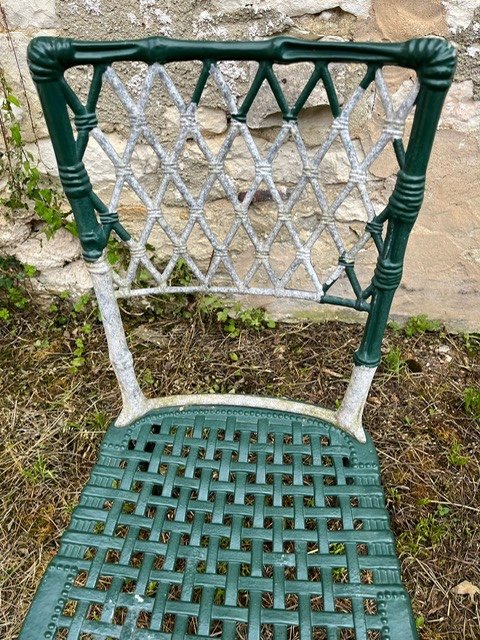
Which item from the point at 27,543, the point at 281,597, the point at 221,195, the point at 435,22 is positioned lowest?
the point at 27,543

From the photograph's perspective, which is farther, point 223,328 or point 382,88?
point 223,328

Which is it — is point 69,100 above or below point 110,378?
above

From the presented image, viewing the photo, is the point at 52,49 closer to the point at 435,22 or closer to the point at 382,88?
the point at 382,88

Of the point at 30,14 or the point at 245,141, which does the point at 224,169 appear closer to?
the point at 245,141

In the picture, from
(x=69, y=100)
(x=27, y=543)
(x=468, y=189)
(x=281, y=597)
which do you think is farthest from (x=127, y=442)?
(x=468, y=189)

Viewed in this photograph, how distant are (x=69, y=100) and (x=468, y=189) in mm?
1137

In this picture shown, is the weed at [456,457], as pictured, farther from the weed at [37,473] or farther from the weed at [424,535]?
the weed at [37,473]

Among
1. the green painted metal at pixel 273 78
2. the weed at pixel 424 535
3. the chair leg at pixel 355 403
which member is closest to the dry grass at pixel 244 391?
the weed at pixel 424 535

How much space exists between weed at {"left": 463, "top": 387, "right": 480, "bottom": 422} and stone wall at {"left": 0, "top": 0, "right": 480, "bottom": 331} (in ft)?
0.88

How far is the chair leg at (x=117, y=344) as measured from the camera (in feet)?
3.73

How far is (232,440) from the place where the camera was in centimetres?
121

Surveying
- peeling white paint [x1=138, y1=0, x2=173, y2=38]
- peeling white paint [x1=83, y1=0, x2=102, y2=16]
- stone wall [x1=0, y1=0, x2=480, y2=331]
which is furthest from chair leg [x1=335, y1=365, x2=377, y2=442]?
peeling white paint [x1=83, y1=0, x2=102, y2=16]

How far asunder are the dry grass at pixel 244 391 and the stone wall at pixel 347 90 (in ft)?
0.81

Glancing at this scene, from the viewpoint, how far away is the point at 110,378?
1.87 m
